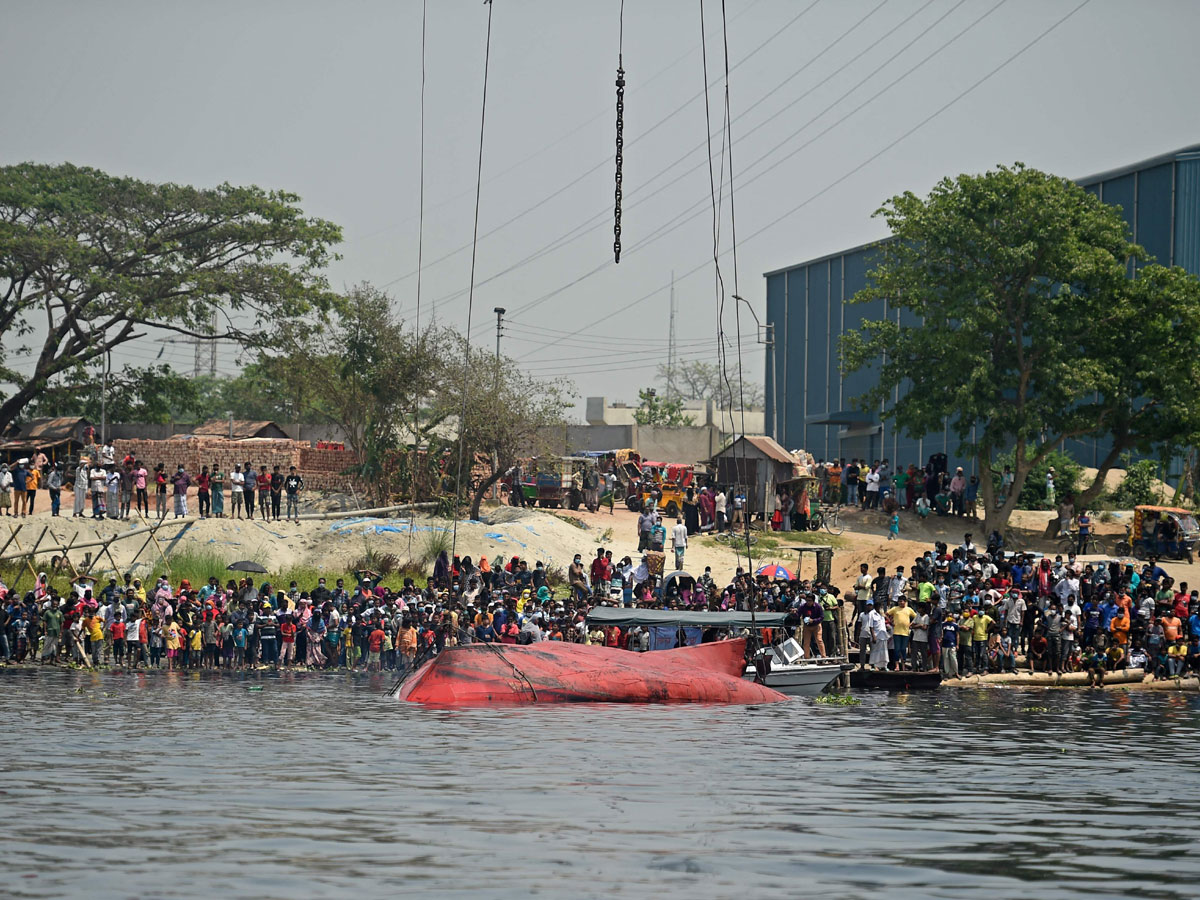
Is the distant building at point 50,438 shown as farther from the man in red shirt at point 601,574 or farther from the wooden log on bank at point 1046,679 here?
the wooden log on bank at point 1046,679

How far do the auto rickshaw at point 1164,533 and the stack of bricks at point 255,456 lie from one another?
2641cm

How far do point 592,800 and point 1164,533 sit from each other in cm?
3275

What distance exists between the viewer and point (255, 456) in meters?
56.9

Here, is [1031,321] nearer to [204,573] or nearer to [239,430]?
[204,573]

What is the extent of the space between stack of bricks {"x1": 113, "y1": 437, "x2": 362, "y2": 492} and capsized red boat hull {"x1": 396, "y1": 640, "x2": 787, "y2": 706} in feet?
92.4

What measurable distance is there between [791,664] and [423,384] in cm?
2819

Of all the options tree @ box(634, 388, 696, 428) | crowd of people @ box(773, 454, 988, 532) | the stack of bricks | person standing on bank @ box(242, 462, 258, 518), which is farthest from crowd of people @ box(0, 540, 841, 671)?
tree @ box(634, 388, 696, 428)

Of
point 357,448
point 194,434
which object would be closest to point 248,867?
point 357,448

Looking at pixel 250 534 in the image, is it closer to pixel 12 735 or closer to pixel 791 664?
pixel 791 664

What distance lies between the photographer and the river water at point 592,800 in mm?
12703

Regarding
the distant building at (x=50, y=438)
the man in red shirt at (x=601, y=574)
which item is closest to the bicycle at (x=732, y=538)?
the man in red shirt at (x=601, y=574)

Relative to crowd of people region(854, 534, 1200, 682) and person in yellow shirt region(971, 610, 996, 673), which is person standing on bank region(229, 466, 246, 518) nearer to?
crowd of people region(854, 534, 1200, 682)

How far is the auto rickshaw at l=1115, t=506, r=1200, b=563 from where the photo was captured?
45.2m

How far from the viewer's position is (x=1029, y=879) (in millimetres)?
12773
